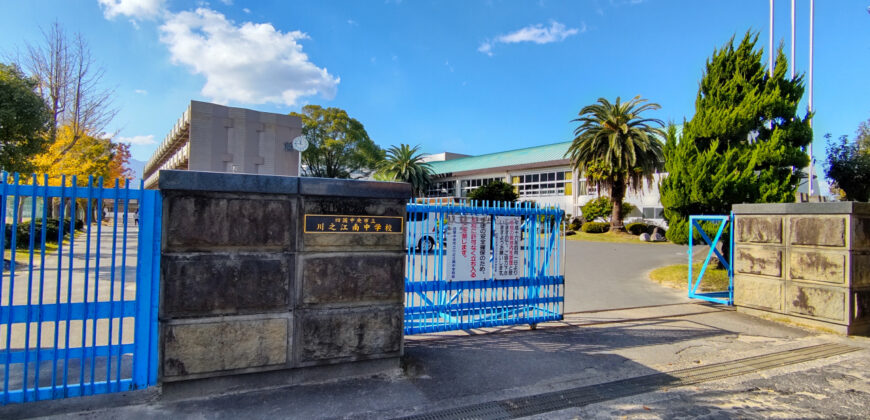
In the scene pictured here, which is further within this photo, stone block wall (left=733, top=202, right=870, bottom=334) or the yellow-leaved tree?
the yellow-leaved tree

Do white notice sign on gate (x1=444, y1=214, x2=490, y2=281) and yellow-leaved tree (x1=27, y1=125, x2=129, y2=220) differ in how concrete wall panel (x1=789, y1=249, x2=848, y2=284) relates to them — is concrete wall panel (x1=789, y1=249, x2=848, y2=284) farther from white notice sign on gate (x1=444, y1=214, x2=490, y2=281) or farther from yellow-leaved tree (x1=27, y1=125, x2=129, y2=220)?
yellow-leaved tree (x1=27, y1=125, x2=129, y2=220)

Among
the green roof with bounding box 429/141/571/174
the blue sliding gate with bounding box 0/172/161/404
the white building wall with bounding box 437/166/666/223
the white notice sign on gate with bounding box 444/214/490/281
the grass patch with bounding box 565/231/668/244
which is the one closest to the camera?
the blue sliding gate with bounding box 0/172/161/404

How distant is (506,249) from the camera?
6375 mm

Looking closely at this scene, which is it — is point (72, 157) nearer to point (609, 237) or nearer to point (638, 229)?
point (609, 237)

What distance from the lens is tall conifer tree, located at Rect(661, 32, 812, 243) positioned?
10.8 meters

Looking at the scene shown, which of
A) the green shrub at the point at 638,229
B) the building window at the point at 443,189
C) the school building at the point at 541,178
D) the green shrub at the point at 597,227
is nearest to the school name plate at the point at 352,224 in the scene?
the green shrub at the point at 638,229

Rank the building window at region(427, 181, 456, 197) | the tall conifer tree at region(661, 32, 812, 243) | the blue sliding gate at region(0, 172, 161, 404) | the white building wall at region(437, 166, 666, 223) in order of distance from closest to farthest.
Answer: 1. the blue sliding gate at region(0, 172, 161, 404)
2. the tall conifer tree at region(661, 32, 812, 243)
3. the white building wall at region(437, 166, 666, 223)
4. the building window at region(427, 181, 456, 197)

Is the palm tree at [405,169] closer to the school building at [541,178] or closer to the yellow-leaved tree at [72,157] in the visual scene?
the school building at [541,178]

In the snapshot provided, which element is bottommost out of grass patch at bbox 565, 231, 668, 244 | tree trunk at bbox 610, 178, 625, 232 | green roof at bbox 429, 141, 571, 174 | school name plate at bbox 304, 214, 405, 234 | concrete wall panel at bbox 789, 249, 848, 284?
grass patch at bbox 565, 231, 668, 244

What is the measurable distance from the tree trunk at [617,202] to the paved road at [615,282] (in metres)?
11.1

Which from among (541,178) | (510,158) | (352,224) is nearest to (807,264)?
(352,224)

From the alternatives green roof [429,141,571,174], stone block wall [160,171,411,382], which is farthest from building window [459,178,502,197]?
stone block wall [160,171,411,382]

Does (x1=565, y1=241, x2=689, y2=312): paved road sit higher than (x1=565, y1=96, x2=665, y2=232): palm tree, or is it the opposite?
(x1=565, y1=96, x2=665, y2=232): palm tree

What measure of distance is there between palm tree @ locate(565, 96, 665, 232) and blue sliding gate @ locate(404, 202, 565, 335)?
24.7 m
